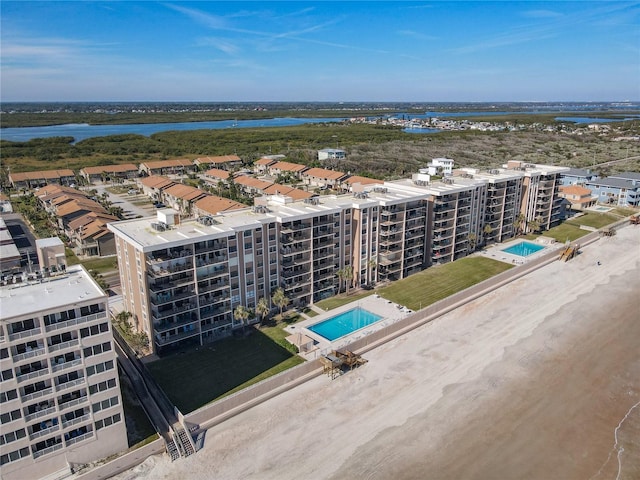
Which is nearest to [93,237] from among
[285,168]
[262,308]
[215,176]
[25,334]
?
[262,308]

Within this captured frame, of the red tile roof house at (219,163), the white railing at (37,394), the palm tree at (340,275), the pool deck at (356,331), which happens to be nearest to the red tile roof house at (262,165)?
the red tile roof house at (219,163)

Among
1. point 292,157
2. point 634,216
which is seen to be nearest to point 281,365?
point 634,216

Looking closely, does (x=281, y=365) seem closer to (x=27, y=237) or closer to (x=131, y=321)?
(x=131, y=321)

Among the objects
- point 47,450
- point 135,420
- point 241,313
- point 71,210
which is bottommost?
point 135,420

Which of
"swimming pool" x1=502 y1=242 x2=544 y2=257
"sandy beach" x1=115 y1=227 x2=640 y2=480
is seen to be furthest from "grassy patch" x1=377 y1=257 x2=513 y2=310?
"swimming pool" x1=502 y1=242 x2=544 y2=257

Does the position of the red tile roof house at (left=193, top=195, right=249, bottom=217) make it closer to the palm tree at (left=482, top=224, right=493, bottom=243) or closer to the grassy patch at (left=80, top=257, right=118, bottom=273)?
the grassy patch at (left=80, top=257, right=118, bottom=273)

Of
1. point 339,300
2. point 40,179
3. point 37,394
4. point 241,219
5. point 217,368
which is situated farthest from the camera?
point 40,179

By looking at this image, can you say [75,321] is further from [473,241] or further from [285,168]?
[285,168]
